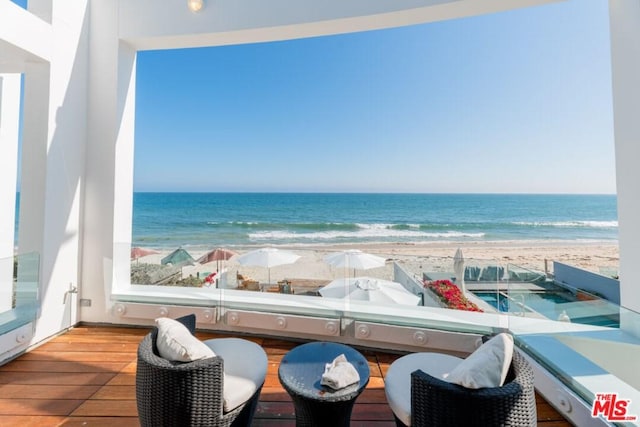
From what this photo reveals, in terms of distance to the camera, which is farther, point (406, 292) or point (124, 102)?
point (124, 102)

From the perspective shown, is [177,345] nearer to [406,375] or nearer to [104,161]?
[406,375]

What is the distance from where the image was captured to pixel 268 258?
338 cm

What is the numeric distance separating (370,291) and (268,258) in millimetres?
1247

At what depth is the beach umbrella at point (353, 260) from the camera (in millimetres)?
3042

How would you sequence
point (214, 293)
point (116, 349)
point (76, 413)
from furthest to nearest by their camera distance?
point (214, 293) → point (116, 349) → point (76, 413)

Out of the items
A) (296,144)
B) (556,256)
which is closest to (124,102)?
(296,144)

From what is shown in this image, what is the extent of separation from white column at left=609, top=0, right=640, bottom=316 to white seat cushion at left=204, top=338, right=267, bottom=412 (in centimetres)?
286

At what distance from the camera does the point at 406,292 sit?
2893 millimetres

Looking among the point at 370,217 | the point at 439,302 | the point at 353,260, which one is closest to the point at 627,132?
the point at 439,302

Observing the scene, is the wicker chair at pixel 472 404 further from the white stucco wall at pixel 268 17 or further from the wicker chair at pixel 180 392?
the white stucco wall at pixel 268 17

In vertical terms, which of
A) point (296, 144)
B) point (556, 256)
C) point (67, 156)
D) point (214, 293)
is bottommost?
point (556, 256)

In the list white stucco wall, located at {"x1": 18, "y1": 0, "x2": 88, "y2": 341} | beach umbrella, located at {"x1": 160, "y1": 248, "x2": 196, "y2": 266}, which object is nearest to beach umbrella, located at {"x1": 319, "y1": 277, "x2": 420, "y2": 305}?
beach umbrella, located at {"x1": 160, "y1": 248, "x2": 196, "y2": 266}

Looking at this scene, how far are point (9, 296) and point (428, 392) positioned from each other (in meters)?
3.41

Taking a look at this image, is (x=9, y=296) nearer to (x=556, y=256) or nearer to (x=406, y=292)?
(x=406, y=292)
